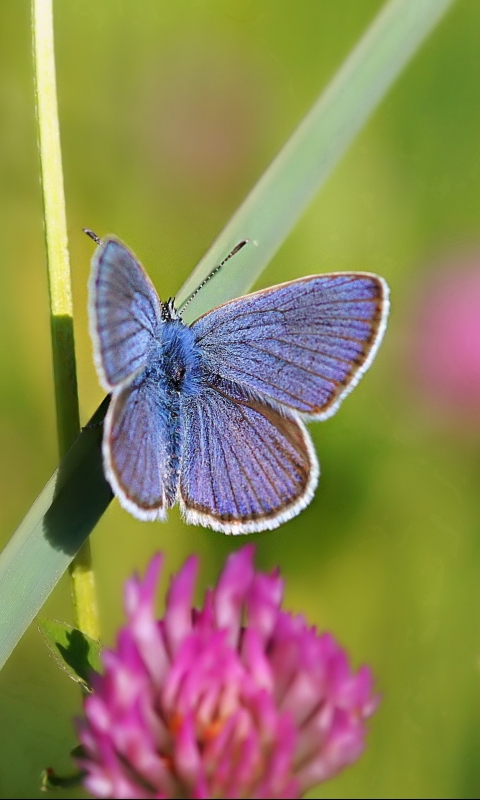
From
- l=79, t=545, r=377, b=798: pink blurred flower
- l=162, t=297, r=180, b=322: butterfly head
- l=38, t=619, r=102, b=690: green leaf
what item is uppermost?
l=162, t=297, r=180, b=322: butterfly head

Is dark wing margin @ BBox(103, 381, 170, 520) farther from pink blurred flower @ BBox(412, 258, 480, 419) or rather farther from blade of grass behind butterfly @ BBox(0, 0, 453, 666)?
pink blurred flower @ BBox(412, 258, 480, 419)

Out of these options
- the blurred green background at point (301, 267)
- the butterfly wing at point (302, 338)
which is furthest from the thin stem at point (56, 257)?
the blurred green background at point (301, 267)

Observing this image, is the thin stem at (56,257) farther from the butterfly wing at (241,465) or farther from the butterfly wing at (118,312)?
the butterfly wing at (241,465)

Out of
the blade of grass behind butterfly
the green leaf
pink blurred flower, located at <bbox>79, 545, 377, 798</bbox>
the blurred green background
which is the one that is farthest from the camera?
the blurred green background

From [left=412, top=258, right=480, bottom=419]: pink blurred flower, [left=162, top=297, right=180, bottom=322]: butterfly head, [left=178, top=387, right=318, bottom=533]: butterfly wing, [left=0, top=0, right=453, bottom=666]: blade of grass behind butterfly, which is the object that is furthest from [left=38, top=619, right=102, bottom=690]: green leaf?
A: [left=412, top=258, right=480, bottom=419]: pink blurred flower

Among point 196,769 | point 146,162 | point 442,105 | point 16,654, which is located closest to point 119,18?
point 146,162

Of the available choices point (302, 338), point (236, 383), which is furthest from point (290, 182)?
point (236, 383)
